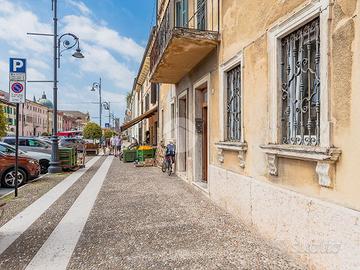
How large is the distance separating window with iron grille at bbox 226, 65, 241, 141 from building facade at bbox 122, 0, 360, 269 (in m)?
0.02

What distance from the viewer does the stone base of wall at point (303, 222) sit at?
2.85 m

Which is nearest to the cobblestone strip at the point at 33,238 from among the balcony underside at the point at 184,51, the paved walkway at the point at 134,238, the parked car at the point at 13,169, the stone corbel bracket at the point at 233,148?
the paved walkway at the point at 134,238

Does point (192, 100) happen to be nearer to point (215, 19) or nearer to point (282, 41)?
point (215, 19)

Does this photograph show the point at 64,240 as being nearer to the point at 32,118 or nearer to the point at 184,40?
the point at 184,40

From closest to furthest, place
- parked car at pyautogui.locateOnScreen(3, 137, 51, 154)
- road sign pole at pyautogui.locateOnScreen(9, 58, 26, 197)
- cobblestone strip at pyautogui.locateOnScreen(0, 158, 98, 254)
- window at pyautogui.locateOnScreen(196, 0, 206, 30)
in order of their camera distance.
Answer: cobblestone strip at pyautogui.locateOnScreen(0, 158, 98, 254), road sign pole at pyautogui.locateOnScreen(9, 58, 26, 197), window at pyautogui.locateOnScreen(196, 0, 206, 30), parked car at pyautogui.locateOnScreen(3, 137, 51, 154)

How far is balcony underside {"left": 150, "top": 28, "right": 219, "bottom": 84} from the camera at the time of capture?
21.4ft

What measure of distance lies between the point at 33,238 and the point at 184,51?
5228mm

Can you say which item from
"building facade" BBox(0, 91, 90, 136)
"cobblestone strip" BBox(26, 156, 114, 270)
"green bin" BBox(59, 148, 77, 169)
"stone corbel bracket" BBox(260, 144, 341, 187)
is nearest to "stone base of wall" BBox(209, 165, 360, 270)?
"stone corbel bracket" BBox(260, 144, 341, 187)

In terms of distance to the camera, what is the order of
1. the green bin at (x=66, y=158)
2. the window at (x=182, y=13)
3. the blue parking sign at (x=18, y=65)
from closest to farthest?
the blue parking sign at (x=18, y=65) → the window at (x=182, y=13) → the green bin at (x=66, y=158)

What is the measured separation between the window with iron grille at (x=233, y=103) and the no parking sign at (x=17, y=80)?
4.89 m

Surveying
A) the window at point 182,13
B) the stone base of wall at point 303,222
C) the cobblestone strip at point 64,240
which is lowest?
the cobblestone strip at point 64,240

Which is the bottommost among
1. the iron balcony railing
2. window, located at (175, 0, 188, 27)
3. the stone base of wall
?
the stone base of wall

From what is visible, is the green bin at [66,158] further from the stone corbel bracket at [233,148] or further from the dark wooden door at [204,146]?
the stone corbel bracket at [233,148]

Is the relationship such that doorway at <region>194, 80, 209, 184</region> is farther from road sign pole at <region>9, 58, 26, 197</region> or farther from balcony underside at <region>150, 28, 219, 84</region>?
road sign pole at <region>9, 58, 26, 197</region>
